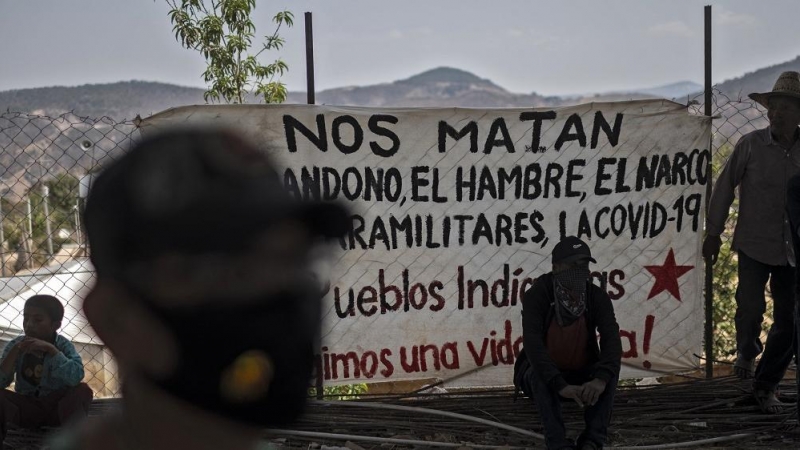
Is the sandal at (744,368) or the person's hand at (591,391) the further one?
the sandal at (744,368)

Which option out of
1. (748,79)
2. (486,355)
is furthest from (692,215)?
(748,79)

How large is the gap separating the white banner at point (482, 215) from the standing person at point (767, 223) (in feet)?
1.32

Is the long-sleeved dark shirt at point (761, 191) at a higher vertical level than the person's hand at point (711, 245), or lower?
higher

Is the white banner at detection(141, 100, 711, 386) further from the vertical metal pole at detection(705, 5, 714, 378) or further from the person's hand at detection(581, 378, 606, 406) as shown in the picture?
the person's hand at detection(581, 378, 606, 406)

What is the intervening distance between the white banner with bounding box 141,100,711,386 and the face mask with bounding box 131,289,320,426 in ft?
13.5

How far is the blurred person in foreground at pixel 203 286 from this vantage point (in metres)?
0.78

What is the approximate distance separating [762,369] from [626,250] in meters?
1.08

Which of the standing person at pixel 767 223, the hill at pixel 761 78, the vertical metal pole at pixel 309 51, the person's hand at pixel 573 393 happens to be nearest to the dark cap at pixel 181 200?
the person's hand at pixel 573 393

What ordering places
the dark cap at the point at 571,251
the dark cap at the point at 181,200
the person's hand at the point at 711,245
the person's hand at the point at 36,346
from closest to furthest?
the dark cap at the point at 181,200 → the person's hand at the point at 36,346 → the dark cap at the point at 571,251 → the person's hand at the point at 711,245

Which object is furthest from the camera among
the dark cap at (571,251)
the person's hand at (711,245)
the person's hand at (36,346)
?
the person's hand at (711,245)

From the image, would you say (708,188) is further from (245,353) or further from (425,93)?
(425,93)

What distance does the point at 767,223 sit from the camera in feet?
16.5

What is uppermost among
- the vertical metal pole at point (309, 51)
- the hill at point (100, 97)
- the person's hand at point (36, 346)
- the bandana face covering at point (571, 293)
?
the hill at point (100, 97)

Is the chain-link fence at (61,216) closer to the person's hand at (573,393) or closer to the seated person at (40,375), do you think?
the seated person at (40,375)
